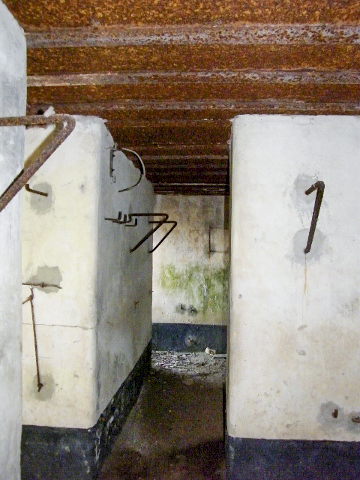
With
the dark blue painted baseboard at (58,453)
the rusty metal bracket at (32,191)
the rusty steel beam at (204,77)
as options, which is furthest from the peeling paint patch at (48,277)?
the rusty steel beam at (204,77)

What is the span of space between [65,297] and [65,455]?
3.65ft

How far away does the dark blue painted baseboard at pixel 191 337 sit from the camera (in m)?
5.98

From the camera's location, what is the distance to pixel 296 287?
2221 millimetres

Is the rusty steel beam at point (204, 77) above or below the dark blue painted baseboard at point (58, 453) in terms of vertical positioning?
above

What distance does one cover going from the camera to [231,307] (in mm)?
2287

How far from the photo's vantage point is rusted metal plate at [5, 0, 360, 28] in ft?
4.22

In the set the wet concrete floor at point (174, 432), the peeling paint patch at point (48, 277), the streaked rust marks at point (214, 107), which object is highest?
the streaked rust marks at point (214, 107)

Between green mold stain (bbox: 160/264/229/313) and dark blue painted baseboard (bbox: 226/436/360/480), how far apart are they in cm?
382

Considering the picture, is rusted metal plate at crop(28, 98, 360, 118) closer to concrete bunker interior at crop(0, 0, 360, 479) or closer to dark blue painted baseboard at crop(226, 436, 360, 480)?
concrete bunker interior at crop(0, 0, 360, 479)

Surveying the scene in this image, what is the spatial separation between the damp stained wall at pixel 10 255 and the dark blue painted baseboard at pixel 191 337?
15.8 ft

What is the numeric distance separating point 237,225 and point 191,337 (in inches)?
163

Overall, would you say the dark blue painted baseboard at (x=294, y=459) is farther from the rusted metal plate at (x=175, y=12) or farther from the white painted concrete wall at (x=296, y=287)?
the rusted metal plate at (x=175, y=12)

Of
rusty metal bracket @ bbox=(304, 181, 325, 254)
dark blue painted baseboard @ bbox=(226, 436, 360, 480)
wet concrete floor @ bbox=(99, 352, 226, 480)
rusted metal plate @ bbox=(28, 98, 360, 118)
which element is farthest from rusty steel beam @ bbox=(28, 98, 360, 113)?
wet concrete floor @ bbox=(99, 352, 226, 480)

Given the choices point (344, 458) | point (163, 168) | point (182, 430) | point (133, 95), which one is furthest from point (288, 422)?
point (163, 168)
